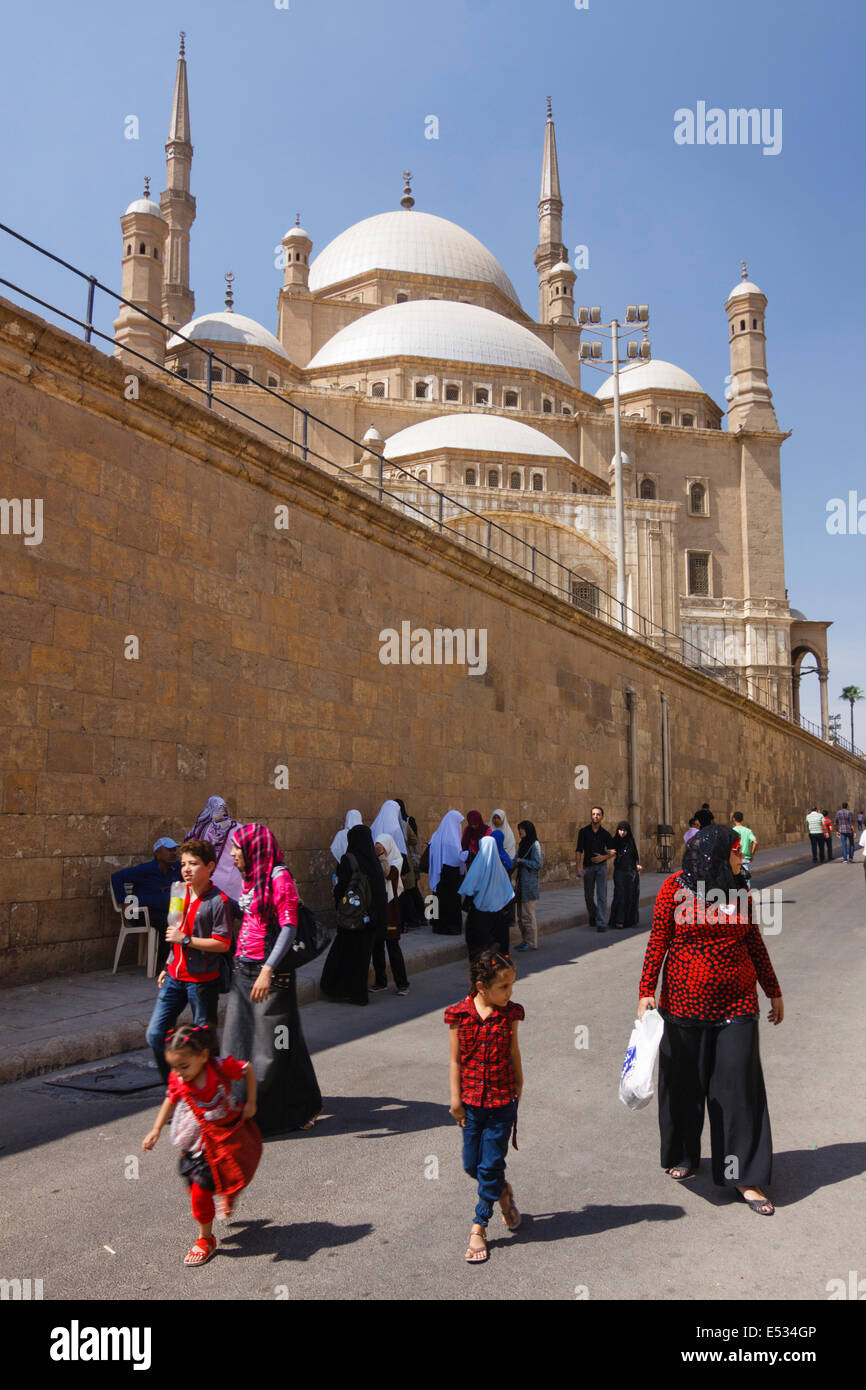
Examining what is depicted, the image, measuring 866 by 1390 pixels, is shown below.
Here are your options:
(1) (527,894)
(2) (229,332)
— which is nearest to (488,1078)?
(1) (527,894)

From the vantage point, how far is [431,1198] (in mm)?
3797

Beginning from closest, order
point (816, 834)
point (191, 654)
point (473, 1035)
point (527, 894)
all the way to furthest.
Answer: point (473, 1035), point (191, 654), point (527, 894), point (816, 834)

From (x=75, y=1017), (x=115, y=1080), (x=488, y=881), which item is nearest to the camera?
(x=115, y=1080)

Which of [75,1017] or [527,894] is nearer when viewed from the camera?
[75,1017]

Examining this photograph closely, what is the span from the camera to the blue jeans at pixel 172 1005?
4.57 m

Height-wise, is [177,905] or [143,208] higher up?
[143,208]

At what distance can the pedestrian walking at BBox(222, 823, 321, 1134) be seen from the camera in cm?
455

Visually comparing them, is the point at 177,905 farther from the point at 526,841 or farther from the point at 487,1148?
the point at 526,841

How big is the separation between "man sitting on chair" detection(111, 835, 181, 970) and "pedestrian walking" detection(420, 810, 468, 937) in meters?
3.89

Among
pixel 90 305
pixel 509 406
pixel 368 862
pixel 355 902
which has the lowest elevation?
pixel 355 902

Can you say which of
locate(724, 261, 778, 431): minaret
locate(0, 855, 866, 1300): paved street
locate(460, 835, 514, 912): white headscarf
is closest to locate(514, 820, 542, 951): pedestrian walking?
locate(460, 835, 514, 912): white headscarf

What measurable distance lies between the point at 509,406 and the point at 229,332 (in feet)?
43.2

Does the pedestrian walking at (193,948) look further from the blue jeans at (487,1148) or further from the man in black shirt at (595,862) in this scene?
the man in black shirt at (595,862)

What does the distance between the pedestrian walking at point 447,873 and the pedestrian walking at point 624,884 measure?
2211 mm
